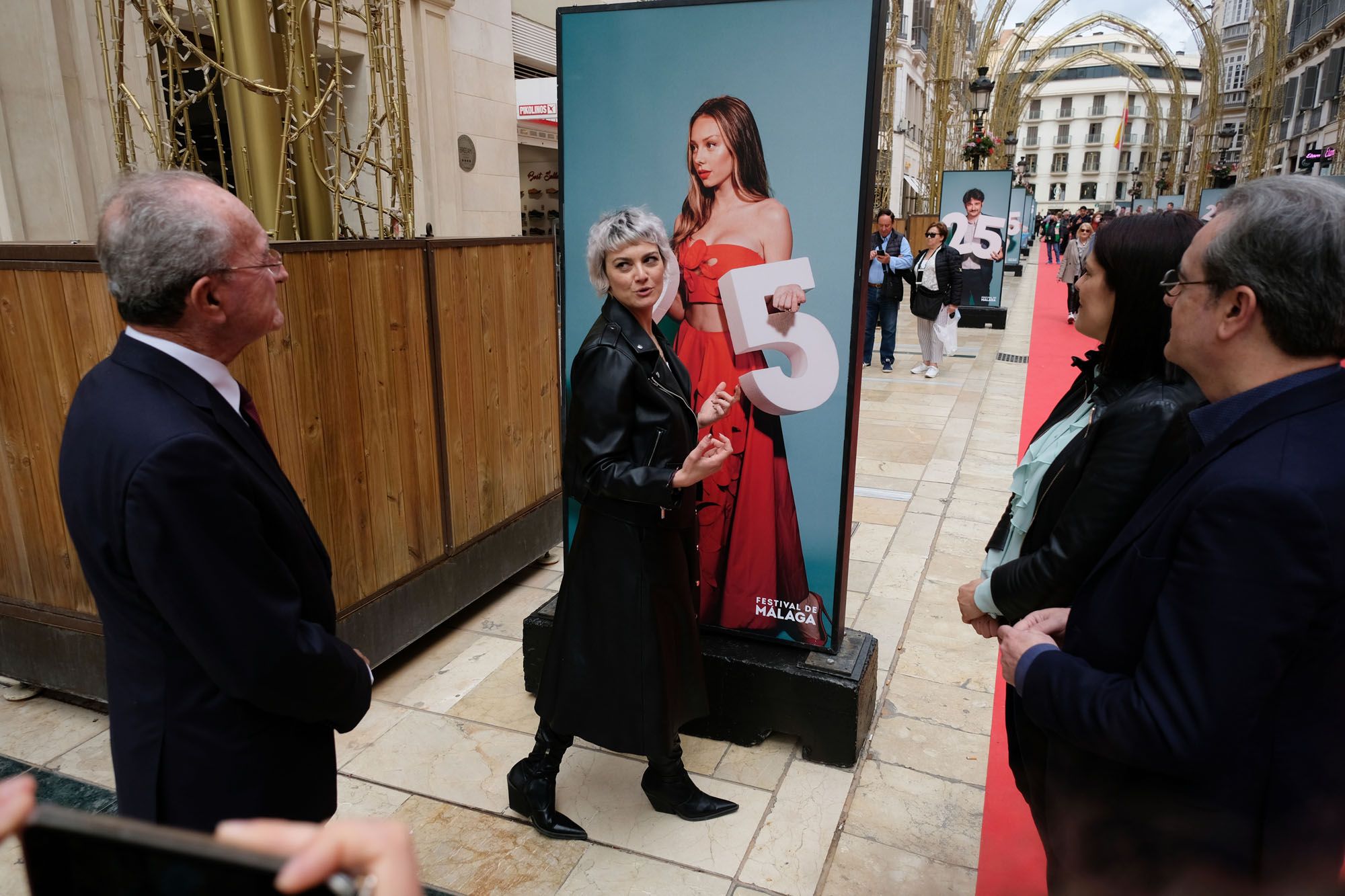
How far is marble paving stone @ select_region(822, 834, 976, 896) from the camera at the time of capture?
8.42ft

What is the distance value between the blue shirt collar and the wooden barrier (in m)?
2.85

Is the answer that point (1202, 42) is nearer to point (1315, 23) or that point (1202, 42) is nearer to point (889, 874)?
point (1315, 23)

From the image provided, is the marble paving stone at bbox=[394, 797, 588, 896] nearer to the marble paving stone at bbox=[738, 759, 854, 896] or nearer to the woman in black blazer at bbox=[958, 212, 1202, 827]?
the marble paving stone at bbox=[738, 759, 854, 896]

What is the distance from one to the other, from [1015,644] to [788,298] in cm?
158

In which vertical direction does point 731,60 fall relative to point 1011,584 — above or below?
above

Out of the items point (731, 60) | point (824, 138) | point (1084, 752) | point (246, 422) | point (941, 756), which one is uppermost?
point (731, 60)

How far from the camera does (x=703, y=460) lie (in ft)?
7.52

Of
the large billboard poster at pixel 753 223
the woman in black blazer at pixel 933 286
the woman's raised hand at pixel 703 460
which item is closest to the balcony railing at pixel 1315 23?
the woman in black blazer at pixel 933 286

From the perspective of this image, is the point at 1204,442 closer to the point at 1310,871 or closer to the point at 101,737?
the point at 1310,871

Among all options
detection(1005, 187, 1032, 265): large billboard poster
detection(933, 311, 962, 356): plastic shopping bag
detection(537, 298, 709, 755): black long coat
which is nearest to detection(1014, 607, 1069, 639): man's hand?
detection(537, 298, 709, 755): black long coat

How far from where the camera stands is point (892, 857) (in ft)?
8.89

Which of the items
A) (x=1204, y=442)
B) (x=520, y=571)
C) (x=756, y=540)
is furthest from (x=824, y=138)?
(x=520, y=571)

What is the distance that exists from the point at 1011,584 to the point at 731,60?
1866mm

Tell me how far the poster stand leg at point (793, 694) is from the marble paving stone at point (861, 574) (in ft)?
4.83
